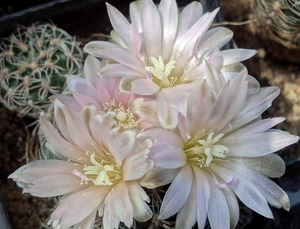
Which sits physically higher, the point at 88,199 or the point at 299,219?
the point at 88,199

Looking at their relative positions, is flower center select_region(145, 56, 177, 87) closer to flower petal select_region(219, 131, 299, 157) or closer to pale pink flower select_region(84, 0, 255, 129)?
pale pink flower select_region(84, 0, 255, 129)

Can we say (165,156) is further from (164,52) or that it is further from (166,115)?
(164,52)

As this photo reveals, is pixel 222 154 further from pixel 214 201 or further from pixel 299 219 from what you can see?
pixel 299 219

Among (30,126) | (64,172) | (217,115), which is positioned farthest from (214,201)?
(30,126)

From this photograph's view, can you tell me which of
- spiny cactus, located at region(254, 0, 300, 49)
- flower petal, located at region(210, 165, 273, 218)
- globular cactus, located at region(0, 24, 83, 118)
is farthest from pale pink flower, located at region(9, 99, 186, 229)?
spiny cactus, located at region(254, 0, 300, 49)

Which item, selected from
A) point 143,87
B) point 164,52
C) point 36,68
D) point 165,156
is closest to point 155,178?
point 165,156

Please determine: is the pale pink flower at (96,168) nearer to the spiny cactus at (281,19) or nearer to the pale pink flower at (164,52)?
the pale pink flower at (164,52)

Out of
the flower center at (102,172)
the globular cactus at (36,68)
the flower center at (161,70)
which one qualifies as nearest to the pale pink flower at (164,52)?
the flower center at (161,70)
